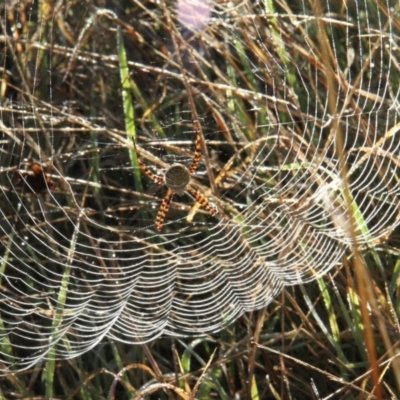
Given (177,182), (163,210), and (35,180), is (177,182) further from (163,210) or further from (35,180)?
(35,180)

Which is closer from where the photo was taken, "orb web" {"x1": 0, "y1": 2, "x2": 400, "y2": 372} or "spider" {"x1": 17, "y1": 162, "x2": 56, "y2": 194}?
"orb web" {"x1": 0, "y1": 2, "x2": 400, "y2": 372}

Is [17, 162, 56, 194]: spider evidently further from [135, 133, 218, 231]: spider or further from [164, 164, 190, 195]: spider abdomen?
[164, 164, 190, 195]: spider abdomen

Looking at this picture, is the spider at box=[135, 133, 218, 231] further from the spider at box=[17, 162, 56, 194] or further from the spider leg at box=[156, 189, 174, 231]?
the spider at box=[17, 162, 56, 194]

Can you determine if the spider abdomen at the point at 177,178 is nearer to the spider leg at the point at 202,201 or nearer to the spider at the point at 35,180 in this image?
the spider leg at the point at 202,201

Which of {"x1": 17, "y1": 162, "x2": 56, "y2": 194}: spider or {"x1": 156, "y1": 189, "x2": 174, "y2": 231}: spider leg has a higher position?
{"x1": 156, "y1": 189, "x2": 174, "y2": 231}: spider leg

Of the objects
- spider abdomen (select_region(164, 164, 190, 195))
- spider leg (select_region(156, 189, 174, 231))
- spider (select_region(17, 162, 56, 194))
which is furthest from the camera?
spider (select_region(17, 162, 56, 194))

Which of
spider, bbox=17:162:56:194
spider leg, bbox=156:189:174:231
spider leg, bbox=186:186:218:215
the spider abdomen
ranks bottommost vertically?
spider, bbox=17:162:56:194

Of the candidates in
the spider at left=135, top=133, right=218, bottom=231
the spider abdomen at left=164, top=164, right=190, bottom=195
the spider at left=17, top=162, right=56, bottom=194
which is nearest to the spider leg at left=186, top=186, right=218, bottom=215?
the spider at left=135, top=133, right=218, bottom=231

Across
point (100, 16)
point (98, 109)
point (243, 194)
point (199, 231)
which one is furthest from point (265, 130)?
point (100, 16)

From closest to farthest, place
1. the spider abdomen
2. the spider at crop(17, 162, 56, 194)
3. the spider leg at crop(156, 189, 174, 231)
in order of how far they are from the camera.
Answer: the spider abdomen, the spider leg at crop(156, 189, 174, 231), the spider at crop(17, 162, 56, 194)
